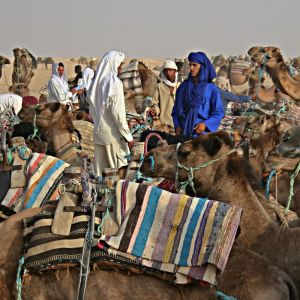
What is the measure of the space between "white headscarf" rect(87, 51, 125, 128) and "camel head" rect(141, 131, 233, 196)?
109 inches

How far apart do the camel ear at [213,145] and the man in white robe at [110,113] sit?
2.89 m

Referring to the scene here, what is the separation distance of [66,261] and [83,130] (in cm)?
616

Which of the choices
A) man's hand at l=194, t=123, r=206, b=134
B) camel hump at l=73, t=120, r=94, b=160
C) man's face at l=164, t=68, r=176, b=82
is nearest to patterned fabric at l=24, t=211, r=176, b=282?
man's hand at l=194, t=123, r=206, b=134

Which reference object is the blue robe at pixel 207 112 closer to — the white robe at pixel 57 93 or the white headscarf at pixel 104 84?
the white headscarf at pixel 104 84

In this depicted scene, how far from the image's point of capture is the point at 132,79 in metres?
14.5

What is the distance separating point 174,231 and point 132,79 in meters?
10.7

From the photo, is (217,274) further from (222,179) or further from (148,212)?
(222,179)

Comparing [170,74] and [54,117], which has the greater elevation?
[170,74]

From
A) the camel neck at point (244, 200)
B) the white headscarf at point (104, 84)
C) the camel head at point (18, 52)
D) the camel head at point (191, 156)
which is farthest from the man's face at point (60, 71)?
the camel neck at point (244, 200)

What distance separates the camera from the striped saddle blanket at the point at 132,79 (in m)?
14.3

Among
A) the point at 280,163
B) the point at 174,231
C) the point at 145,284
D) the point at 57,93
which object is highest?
the point at 280,163

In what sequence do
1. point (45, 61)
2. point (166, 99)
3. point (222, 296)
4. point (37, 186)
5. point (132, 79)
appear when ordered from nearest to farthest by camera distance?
point (222, 296) < point (37, 186) < point (166, 99) < point (132, 79) < point (45, 61)

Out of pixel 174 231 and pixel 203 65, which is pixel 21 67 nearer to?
pixel 203 65

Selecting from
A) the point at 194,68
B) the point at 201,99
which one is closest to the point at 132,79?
the point at 194,68
